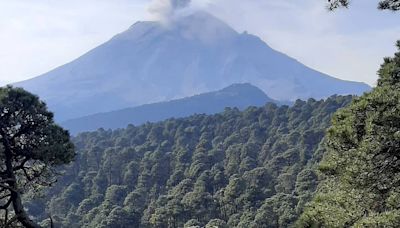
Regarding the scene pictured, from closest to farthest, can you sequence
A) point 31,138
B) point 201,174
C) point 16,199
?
1. point 16,199
2. point 31,138
3. point 201,174

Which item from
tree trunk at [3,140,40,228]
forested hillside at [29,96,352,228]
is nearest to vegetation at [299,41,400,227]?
tree trunk at [3,140,40,228]

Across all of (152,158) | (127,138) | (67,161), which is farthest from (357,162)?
(127,138)

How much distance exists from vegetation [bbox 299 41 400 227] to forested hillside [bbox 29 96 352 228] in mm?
16455

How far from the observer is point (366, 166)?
744 centimetres

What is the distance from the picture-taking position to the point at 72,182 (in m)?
55.8

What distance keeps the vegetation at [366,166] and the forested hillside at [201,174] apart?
1646 centimetres

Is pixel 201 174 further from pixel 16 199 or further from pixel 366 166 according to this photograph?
pixel 16 199

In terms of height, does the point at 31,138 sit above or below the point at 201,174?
above

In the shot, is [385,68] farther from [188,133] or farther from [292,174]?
[188,133]

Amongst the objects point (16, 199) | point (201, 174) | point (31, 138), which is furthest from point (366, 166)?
point (201, 174)

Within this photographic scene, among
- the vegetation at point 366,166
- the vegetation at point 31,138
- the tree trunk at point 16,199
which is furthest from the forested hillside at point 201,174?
the vegetation at point 366,166

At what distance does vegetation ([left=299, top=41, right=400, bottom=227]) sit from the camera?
732 cm

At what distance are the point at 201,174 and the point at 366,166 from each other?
130 feet

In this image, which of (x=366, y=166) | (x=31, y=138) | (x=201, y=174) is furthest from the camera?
(x=201, y=174)
